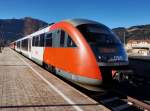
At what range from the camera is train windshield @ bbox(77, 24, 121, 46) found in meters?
→ 12.0

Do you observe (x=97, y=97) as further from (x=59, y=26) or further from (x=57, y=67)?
(x=59, y=26)

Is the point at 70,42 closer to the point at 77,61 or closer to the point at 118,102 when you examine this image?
the point at 77,61

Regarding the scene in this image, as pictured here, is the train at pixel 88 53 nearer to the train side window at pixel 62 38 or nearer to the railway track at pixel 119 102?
the train side window at pixel 62 38

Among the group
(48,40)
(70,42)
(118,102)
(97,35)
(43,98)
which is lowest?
(118,102)

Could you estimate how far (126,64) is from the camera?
467 inches

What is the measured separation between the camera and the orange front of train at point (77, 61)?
11063mm

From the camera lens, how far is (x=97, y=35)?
40.7 ft

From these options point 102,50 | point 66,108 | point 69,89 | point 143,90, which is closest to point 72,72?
point 69,89

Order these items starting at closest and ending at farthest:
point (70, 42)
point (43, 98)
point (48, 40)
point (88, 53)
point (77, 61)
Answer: point (43, 98)
point (88, 53)
point (77, 61)
point (70, 42)
point (48, 40)

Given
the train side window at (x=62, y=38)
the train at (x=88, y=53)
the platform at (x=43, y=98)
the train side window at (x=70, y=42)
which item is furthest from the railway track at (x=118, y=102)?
the train side window at (x=62, y=38)

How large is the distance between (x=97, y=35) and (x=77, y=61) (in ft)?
4.71

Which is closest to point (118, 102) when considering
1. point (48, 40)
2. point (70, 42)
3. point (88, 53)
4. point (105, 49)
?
point (105, 49)

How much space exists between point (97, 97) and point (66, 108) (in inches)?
141

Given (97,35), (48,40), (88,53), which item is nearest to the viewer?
(88,53)
